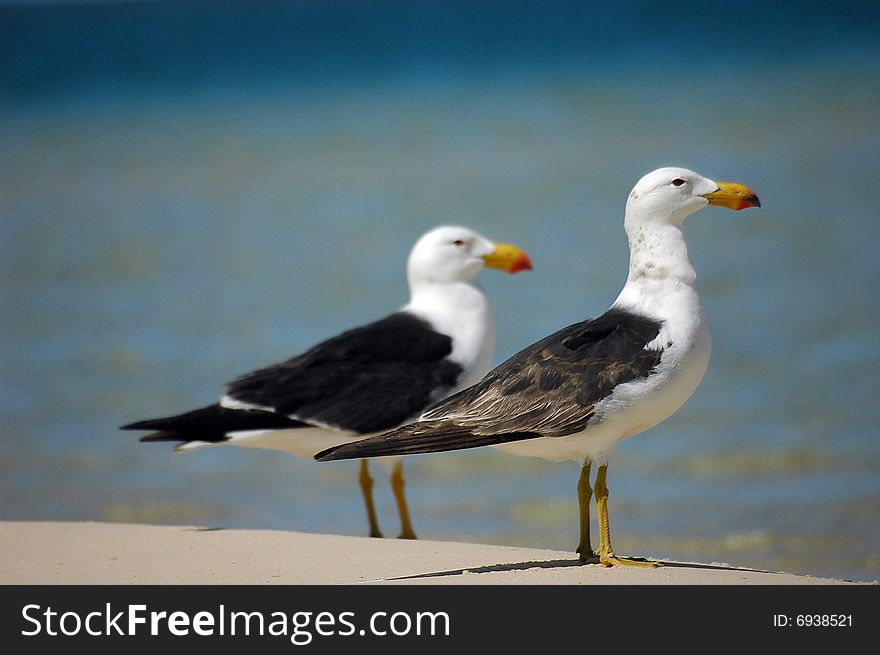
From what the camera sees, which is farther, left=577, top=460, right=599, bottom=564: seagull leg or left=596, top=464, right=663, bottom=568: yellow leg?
left=577, top=460, right=599, bottom=564: seagull leg

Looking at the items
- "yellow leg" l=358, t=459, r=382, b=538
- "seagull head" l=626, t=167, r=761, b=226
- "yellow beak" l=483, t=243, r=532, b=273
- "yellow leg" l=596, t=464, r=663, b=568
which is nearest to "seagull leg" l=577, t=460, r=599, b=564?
"yellow leg" l=596, t=464, r=663, b=568

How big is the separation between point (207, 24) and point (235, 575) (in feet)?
52.9

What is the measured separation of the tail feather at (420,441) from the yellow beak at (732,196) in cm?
136

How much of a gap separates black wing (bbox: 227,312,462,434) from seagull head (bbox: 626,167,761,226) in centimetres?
196

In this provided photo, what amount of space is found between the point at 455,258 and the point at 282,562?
2999 mm

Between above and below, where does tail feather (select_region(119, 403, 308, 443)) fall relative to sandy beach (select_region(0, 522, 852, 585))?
above

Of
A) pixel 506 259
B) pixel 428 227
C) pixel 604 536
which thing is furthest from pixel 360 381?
pixel 428 227

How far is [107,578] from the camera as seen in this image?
5539mm

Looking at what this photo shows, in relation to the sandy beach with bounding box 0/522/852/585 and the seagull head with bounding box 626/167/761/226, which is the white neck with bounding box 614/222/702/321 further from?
the sandy beach with bounding box 0/522/852/585

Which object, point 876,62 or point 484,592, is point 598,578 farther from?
point 876,62

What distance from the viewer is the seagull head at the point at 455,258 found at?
8.27m

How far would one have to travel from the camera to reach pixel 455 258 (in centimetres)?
830

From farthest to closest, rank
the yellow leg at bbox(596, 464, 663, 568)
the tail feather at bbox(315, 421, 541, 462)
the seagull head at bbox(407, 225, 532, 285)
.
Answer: the seagull head at bbox(407, 225, 532, 285) → the yellow leg at bbox(596, 464, 663, 568) → the tail feather at bbox(315, 421, 541, 462)

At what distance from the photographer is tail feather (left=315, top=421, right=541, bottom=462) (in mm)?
5238
